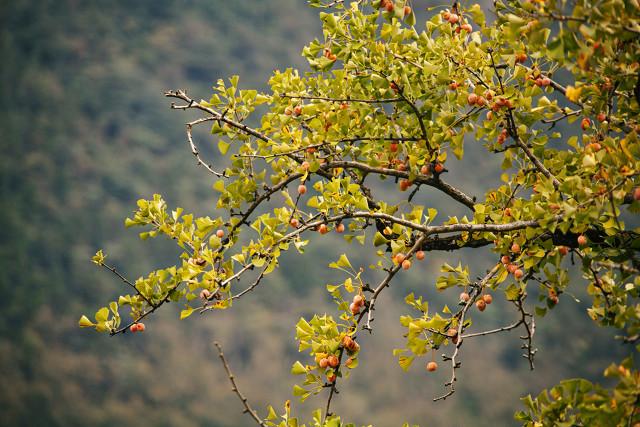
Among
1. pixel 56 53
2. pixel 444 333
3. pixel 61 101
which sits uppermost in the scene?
pixel 56 53

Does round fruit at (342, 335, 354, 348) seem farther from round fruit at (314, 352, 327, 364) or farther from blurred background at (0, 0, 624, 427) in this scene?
blurred background at (0, 0, 624, 427)

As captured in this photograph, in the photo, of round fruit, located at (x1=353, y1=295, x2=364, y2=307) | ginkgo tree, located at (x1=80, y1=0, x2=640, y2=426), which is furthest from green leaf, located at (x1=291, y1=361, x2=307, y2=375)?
round fruit, located at (x1=353, y1=295, x2=364, y2=307)

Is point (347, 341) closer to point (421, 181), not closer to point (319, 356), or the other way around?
point (319, 356)

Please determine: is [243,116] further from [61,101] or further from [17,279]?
[61,101]

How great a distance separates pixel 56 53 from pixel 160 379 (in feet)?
52.7

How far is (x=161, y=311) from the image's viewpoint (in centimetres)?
2588

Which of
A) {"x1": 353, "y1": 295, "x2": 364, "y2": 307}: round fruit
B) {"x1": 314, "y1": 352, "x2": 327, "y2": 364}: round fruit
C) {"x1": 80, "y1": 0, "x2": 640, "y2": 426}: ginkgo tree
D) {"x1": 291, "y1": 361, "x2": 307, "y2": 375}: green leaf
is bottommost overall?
{"x1": 291, "y1": 361, "x2": 307, "y2": 375}: green leaf

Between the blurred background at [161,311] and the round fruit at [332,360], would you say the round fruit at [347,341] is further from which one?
the blurred background at [161,311]

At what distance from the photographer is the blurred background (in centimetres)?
2467

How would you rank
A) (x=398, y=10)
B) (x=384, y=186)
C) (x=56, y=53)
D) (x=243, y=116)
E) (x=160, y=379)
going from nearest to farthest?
(x=398, y=10) < (x=243, y=116) < (x=160, y=379) < (x=384, y=186) < (x=56, y=53)

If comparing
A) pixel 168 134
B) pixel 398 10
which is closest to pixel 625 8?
pixel 398 10

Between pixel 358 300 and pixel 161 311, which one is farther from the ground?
pixel 161 311

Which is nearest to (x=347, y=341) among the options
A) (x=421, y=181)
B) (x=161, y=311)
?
(x=421, y=181)

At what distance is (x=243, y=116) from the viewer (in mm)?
2674
